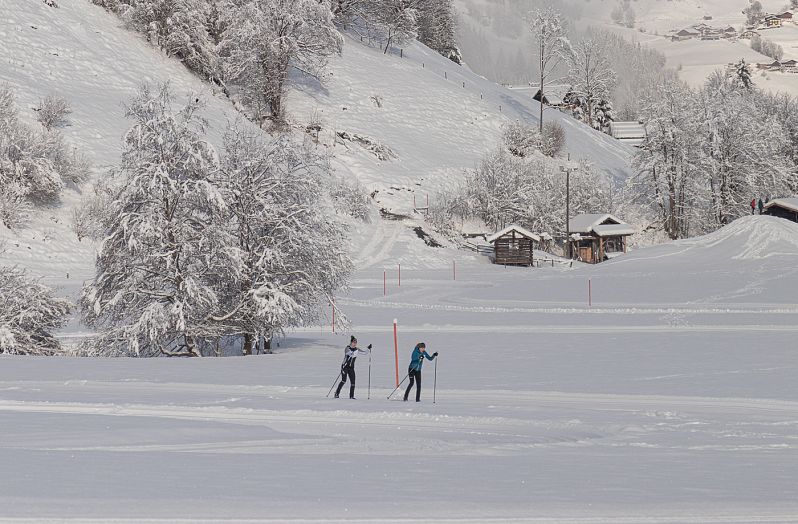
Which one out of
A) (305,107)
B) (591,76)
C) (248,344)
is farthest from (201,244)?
(591,76)

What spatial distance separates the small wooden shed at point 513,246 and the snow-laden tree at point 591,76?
48500 mm

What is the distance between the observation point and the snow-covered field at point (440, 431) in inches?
419

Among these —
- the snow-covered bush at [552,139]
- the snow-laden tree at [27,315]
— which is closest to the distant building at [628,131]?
the snow-covered bush at [552,139]

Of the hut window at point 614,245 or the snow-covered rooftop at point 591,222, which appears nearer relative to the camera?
the snow-covered rooftop at point 591,222

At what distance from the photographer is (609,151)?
4203 inches

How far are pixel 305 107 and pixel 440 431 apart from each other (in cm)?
7145

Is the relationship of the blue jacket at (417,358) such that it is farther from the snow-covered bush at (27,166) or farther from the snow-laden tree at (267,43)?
the snow-laden tree at (267,43)

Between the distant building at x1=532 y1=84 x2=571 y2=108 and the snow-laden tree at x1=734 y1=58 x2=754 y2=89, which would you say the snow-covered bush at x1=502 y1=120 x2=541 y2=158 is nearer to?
the distant building at x1=532 y1=84 x2=571 y2=108

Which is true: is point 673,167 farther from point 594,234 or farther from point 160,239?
point 160,239

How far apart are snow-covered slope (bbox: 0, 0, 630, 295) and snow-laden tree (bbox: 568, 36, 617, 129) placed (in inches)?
688

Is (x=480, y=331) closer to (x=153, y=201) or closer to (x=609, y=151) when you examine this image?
(x=153, y=201)

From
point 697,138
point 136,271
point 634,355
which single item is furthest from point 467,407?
point 697,138

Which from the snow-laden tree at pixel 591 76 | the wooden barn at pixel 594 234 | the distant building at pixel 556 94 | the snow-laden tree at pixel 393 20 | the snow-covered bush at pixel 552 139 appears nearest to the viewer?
the wooden barn at pixel 594 234

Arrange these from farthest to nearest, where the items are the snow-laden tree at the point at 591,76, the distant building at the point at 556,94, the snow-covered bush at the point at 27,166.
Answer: the distant building at the point at 556,94, the snow-laden tree at the point at 591,76, the snow-covered bush at the point at 27,166
